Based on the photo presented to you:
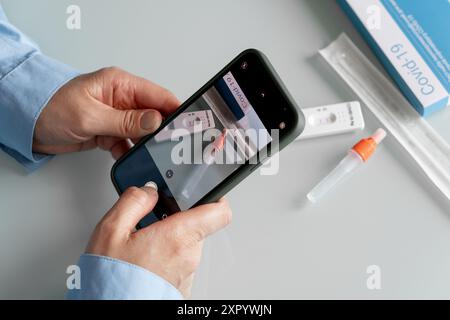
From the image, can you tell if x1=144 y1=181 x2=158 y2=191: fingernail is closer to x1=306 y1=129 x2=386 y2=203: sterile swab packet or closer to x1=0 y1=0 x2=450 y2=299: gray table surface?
x1=0 y1=0 x2=450 y2=299: gray table surface

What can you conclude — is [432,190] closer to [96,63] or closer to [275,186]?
[275,186]

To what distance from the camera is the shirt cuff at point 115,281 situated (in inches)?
17.6

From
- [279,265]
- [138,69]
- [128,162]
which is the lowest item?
[279,265]

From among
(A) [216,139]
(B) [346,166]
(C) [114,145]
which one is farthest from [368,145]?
(C) [114,145]

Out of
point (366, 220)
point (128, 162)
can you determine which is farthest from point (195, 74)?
point (366, 220)

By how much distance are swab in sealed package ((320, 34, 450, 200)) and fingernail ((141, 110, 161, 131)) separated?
212mm

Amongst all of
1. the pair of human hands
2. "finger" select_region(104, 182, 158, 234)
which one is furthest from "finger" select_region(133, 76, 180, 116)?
"finger" select_region(104, 182, 158, 234)

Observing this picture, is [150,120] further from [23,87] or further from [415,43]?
[415,43]

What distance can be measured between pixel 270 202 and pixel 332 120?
0.11 metres

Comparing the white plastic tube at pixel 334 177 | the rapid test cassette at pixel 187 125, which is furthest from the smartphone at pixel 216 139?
the white plastic tube at pixel 334 177

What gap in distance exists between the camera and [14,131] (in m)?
0.54

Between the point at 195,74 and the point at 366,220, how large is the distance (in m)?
0.25

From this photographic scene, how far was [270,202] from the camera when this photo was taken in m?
0.56

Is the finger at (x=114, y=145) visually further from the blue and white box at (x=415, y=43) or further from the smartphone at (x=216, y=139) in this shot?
the blue and white box at (x=415, y=43)
